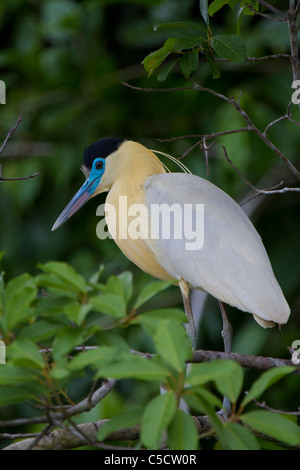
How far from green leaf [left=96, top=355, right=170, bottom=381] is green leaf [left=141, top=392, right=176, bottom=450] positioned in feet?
0.12

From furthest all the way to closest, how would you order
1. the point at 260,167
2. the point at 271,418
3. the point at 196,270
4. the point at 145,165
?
the point at 260,167 < the point at 145,165 < the point at 196,270 < the point at 271,418

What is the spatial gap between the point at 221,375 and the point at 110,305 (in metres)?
0.20

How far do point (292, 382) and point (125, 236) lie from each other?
1.33m

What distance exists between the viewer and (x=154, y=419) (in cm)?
100

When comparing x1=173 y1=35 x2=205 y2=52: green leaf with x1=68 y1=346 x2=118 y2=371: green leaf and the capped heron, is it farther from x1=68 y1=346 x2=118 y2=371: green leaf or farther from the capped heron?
x1=68 y1=346 x2=118 y2=371: green leaf

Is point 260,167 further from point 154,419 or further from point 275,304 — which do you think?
point 154,419

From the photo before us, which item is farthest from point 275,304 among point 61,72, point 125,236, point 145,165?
point 61,72

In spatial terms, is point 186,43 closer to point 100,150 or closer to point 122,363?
point 100,150

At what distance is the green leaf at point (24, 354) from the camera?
41.9 inches

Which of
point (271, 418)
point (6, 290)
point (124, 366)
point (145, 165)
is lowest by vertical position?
point (271, 418)

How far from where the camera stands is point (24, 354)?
1069mm

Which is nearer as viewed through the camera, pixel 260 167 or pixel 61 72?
pixel 260 167

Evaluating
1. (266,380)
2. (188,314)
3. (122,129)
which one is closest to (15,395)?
(266,380)

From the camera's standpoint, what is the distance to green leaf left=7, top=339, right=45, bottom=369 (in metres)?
1.06
